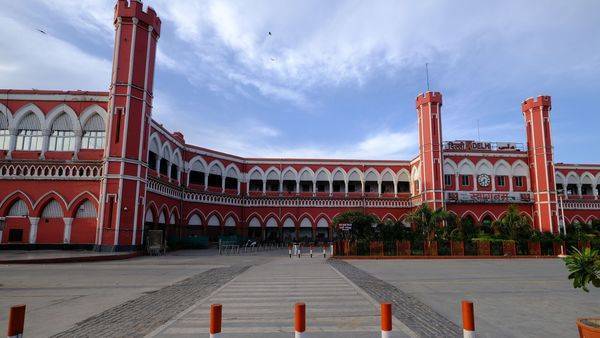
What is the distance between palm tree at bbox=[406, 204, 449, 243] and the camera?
28500 mm

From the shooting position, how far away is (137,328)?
23.5 feet

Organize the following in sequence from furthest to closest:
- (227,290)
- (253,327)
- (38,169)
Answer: (38,169) → (227,290) → (253,327)

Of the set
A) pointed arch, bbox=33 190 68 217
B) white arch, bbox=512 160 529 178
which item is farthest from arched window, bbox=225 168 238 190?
white arch, bbox=512 160 529 178

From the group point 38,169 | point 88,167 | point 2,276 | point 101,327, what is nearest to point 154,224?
point 88,167

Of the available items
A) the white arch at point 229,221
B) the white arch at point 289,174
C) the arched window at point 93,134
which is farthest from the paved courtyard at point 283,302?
the white arch at point 289,174

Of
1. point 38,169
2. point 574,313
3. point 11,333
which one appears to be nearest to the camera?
point 11,333

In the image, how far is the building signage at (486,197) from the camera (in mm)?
38531

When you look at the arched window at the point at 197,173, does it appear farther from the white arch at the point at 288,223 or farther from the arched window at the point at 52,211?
the arched window at the point at 52,211

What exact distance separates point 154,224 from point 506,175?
34.8m

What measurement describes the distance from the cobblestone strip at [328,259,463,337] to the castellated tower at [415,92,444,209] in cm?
2667

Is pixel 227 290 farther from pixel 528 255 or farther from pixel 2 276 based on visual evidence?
pixel 528 255

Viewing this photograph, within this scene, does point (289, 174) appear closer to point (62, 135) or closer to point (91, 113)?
point (91, 113)

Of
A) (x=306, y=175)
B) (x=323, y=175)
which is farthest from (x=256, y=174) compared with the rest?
(x=323, y=175)

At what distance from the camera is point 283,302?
952 centimetres
